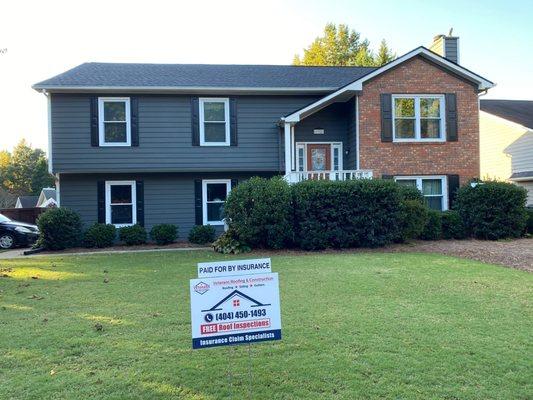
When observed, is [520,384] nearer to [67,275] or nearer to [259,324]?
[259,324]

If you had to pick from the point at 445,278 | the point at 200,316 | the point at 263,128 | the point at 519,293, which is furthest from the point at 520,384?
the point at 263,128

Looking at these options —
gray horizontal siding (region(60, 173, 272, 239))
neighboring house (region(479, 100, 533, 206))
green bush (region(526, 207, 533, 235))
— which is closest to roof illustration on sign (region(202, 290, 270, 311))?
gray horizontal siding (region(60, 173, 272, 239))

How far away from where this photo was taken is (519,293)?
23.2 ft

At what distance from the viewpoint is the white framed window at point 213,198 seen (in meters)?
17.0

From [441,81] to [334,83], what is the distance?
12.9 feet

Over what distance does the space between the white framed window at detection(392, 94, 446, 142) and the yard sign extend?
13472 mm

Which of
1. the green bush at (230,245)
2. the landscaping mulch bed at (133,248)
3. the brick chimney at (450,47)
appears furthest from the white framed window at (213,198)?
the brick chimney at (450,47)

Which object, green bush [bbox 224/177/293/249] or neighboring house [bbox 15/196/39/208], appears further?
neighboring house [bbox 15/196/39/208]

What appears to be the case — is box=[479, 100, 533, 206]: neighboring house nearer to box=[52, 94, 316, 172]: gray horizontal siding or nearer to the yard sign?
box=[52, 94, 316, 172]: gray horizontal siding

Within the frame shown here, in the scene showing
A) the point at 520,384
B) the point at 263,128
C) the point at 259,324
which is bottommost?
the point at 520,384

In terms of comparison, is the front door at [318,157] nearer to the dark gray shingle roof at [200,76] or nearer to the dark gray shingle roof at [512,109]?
the dark gray shingle roof at [200,76]

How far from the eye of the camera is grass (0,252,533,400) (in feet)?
12.5

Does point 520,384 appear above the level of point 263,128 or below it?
below

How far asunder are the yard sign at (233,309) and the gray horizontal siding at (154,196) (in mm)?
13142
